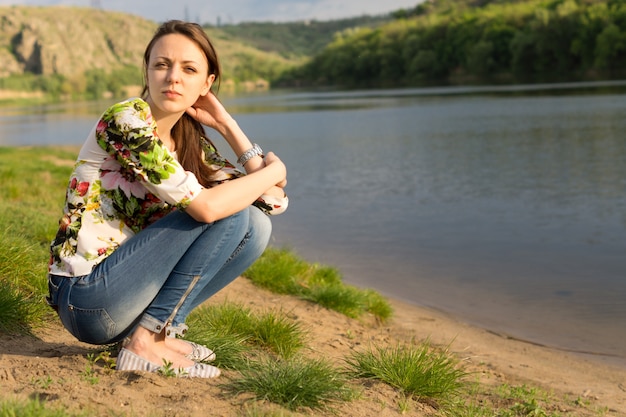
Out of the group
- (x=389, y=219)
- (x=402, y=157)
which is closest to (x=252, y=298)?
(x=389, y=219)

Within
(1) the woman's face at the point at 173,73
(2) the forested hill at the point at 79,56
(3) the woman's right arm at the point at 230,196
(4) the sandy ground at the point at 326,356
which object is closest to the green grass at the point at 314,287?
(4) the sandy ground at the point at 326,356

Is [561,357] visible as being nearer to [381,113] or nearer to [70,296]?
[70,296]

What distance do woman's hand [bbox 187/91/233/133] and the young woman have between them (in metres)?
0.23

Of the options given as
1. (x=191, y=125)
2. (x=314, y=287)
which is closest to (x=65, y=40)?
(x=314, y=287)

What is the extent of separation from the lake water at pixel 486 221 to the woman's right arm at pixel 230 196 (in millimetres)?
3399

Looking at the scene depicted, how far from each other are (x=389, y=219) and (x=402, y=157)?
23.6 feet

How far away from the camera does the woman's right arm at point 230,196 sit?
2.63 meters

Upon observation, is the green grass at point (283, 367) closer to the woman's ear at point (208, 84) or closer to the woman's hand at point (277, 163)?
the woman's hand at point (277, 163)

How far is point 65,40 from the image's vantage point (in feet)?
515

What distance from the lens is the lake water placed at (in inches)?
251

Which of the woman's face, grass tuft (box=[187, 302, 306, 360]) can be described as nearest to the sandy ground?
grass tuft (box=[187, 302, 306, 360])

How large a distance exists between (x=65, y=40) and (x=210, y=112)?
16775cm

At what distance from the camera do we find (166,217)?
276 cm

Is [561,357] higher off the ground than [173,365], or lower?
lower
